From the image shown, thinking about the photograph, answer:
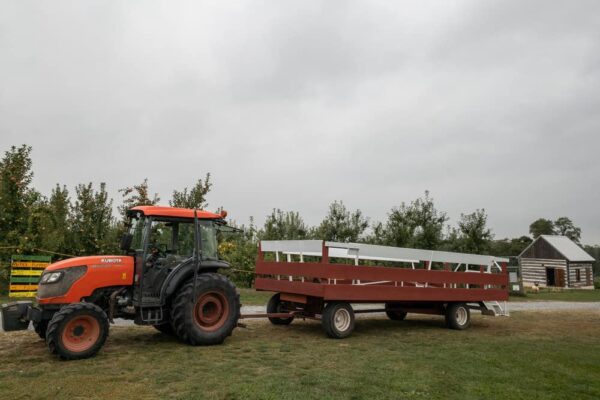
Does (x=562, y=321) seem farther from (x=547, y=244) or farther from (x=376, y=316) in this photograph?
(x=547, y=244)

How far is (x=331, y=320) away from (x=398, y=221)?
1555cm

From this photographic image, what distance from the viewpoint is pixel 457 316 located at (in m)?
11.1

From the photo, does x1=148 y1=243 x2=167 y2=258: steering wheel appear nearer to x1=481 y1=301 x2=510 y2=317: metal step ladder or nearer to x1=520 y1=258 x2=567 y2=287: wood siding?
x1=481 y1=301 x2=510 y2=317: metal step ladder

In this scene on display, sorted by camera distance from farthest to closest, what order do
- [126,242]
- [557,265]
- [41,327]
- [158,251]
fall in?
[557,265]
[158,251]
[41,327]
[126,242]

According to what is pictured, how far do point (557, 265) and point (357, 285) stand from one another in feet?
133

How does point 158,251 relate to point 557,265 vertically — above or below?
above

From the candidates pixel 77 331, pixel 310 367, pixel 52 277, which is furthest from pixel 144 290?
pixel 310 367

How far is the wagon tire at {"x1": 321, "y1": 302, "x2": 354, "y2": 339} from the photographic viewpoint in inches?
353

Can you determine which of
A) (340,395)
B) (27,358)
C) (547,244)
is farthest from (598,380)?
(547,244)

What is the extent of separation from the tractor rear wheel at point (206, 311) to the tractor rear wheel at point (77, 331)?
125cm

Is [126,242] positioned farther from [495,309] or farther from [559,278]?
[559,278]

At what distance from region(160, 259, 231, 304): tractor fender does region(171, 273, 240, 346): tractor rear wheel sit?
143 mm

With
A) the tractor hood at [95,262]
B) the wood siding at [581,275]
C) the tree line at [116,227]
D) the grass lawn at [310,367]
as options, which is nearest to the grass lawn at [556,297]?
the tree line at [116,227]

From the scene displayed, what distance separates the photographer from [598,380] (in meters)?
6.31
